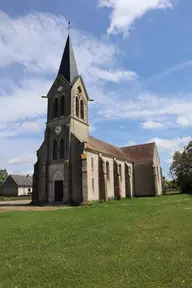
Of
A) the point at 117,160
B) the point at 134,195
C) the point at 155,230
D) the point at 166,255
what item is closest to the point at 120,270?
the point at 166,255

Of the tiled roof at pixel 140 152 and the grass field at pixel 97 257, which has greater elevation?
the tiled roof at pixel 140 152

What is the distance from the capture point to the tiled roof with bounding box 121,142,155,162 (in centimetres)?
4234

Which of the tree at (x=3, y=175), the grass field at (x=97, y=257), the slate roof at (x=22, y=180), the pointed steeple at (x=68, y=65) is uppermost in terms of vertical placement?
the pointed steeple at (x=68, y=65)

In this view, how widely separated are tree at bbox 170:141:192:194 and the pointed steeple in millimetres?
25843

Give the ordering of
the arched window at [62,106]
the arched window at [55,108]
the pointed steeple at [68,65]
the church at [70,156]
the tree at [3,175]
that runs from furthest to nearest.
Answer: the tree at [3,175] < the pointed steeple at [68,65] < the arched window at [55,108] < the arched window at [62,106] < the church at [70,156]

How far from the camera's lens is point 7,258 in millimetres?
6938

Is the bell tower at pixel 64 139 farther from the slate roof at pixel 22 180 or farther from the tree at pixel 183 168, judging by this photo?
the slate roof at pixel 22 180

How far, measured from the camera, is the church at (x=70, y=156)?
27.5 meters

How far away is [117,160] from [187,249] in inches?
1136

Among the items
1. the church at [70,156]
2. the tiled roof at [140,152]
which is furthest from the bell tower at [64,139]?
the tiled roof at [140,152]

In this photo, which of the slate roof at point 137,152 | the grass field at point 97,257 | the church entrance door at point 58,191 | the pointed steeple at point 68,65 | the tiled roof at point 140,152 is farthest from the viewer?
the tiled roof at point 140,152

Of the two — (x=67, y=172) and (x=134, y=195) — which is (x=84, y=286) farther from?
(x=134, y=195)

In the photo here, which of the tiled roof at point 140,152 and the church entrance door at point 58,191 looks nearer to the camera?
the church entrance door at point 58,191

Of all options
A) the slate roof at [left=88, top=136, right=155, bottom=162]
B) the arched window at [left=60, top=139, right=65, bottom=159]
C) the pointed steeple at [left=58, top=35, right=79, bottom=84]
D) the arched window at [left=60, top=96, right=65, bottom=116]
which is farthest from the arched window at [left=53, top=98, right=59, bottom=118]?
the slate roof at [left=88, top=136, right=155, bottom=162]
